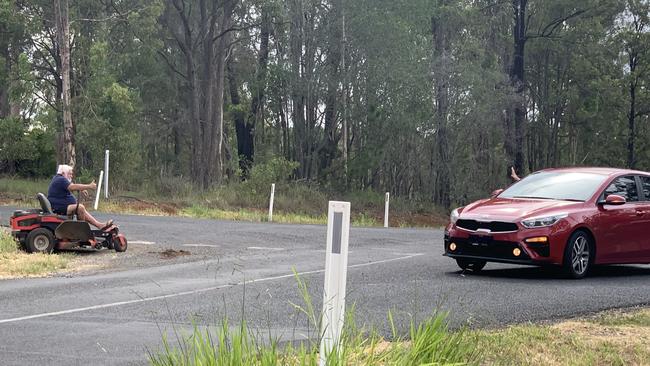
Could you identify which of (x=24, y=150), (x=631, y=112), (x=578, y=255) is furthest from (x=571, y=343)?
(x=631, y=112)

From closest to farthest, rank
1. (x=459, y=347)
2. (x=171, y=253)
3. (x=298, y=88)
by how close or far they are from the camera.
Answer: (x=459, y=347)
(x=171, y=253)
(x=298, y=88)

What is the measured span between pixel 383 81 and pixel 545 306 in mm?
31770

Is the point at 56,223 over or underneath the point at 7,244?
over

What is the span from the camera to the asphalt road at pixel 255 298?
823 centimetres

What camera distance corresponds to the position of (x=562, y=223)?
41.8ft

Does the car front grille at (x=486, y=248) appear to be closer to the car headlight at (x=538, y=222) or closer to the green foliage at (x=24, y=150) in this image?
the car headlight at (x=538, y=222)

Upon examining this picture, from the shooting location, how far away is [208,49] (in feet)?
156

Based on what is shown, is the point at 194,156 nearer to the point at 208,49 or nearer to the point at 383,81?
the point at 208,49

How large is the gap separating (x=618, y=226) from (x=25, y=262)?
8.78 metres

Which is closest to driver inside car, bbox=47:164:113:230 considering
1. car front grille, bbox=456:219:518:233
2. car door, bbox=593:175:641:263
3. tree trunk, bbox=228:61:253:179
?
car front grille, bbox=456:219:518:233

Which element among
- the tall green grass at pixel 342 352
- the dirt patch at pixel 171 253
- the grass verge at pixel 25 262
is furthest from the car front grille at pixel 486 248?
the tall green grass at pixel 342 352

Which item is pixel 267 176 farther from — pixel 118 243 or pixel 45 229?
pixel 45 229

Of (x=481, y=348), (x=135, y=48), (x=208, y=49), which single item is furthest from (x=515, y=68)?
(x=481, y=348)

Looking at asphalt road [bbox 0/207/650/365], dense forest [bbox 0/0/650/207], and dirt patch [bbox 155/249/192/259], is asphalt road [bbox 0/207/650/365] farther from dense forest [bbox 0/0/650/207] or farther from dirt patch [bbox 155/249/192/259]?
dense forest [bbox 0/0/650/207]
